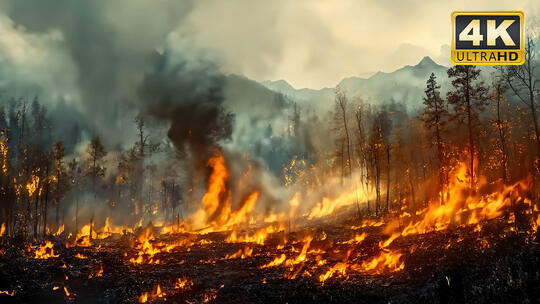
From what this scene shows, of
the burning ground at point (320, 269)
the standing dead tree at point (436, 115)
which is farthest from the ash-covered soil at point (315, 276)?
the standing dead tree at point (436, 115)

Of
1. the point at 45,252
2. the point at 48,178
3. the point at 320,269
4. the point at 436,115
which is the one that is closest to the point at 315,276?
the point at 320,269

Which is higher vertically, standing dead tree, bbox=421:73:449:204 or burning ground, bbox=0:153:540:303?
standing dead tree, bbox=421:73:449:204

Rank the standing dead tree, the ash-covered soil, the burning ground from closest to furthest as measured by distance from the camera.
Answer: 1. the ash-covered soil
2. the burning ground
3. the standing dead tree

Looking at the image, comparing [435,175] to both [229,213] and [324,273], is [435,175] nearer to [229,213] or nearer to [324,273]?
[229,213]

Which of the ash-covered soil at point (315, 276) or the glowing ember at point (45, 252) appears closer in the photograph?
the ash-covered soil at point (315, 276)

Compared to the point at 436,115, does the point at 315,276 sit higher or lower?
lower

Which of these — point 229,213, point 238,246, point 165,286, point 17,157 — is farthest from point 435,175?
Result: point 17,157

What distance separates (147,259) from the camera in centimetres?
2288

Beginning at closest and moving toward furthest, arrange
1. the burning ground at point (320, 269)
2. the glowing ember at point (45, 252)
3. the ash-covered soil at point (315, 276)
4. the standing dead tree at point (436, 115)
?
the ash-covered soil at point (315, 276), the burning ground at point (320, 269), the glowing ember at point (45, 252), the standing dead tree at point (436, 115)

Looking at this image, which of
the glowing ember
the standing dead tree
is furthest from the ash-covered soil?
the standing dead tree

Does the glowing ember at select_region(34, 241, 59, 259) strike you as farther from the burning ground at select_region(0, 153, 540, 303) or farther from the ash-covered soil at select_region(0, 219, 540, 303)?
the ash-covered soil at select_region(0, 219, 540, 303)

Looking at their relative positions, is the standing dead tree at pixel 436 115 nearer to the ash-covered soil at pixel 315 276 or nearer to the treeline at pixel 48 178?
the ash-covered soil at pixel 315 276

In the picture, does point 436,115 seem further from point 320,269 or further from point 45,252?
point 45,252

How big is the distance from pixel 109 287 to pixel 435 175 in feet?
192
